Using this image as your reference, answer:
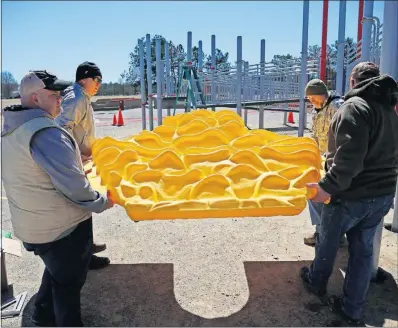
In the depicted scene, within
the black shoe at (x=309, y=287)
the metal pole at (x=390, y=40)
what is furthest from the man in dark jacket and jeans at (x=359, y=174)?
the metal pole at (x=390, y=40)

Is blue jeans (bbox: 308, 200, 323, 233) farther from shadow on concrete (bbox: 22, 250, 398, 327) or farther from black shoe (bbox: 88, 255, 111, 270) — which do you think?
Answer: black shoe (bbox: 88, 255, 111, 270)

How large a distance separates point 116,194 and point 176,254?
146cm

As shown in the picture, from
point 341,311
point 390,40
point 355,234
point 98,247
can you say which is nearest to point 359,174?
point 355,234

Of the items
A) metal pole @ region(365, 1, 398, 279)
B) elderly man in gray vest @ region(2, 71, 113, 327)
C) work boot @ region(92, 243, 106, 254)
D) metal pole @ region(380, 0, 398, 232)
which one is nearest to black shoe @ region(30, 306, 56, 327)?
elderly man in gray vest @ region(2, 71, 113, 327)

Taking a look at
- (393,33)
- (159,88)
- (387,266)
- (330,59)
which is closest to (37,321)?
(387,266)

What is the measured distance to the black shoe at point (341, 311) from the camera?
2.65 meters

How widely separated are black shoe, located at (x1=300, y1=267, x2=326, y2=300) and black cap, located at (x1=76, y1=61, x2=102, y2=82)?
8.37ft

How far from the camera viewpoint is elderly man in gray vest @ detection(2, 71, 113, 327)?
6.82ft

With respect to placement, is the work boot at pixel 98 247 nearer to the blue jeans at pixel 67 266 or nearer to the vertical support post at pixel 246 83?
the blue jeans at pixel 67 266

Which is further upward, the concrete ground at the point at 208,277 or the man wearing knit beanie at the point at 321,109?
the man wearing knit beanie at the point at 321,109

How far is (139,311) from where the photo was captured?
9.53 feet

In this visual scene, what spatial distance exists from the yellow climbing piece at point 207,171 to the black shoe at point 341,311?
89 cm

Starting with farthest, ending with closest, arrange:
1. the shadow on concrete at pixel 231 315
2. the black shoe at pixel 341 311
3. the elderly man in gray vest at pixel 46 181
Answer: the shadow on concrete at pixel 231 315, the black shoe at pixel 341 311, the elderly man in gray vest at pixel 46 181

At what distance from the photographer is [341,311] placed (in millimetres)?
2734
